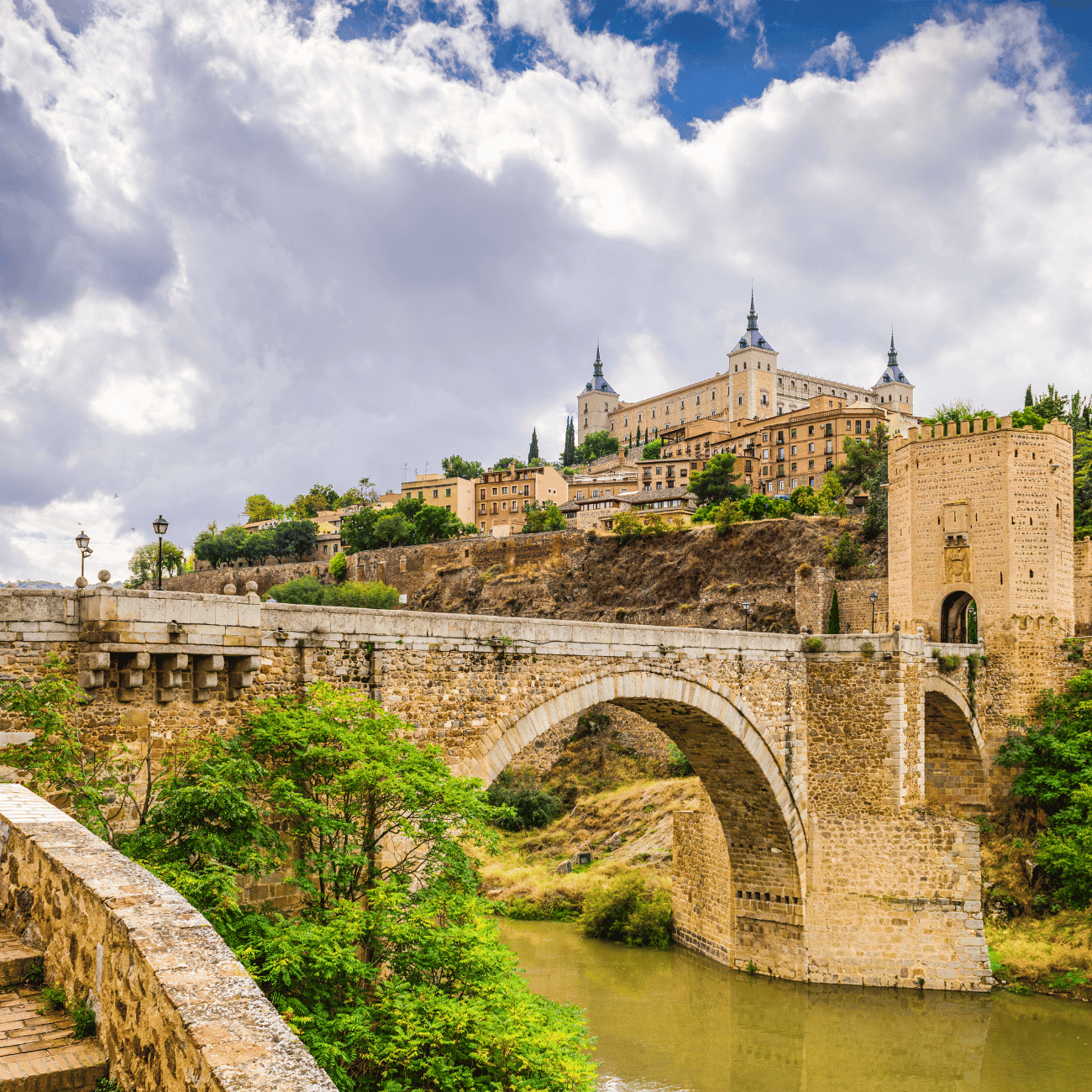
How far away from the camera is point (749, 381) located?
87.4m

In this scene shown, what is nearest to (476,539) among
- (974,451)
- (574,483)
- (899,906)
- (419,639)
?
(574,483)

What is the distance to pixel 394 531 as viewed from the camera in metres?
65.3

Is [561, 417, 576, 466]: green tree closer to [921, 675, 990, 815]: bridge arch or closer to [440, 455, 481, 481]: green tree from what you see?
[440, 455, 481, 481]: green tree

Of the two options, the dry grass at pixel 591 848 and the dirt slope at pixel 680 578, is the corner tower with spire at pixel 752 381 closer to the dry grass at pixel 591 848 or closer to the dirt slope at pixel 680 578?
the dirt slope at pixel 680 578

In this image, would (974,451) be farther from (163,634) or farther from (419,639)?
(163,634)

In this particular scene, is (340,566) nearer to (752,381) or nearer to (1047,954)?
(752,381)

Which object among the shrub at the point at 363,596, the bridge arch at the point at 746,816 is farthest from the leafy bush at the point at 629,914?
the shrub at the point at 363,596

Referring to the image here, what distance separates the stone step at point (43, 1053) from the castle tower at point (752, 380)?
85.2m

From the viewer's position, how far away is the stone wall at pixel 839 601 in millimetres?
37812

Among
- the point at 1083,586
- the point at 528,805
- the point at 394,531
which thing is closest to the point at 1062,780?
the point at 1083,586

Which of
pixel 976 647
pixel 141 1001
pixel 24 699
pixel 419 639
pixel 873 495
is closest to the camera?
pixel 141 1001

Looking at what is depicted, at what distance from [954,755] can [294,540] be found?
193ft

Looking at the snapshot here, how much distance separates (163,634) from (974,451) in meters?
22.5

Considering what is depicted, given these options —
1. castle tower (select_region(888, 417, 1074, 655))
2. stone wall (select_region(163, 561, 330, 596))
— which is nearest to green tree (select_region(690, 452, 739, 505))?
stone wall (select_region(163, 561, 330, 596))
